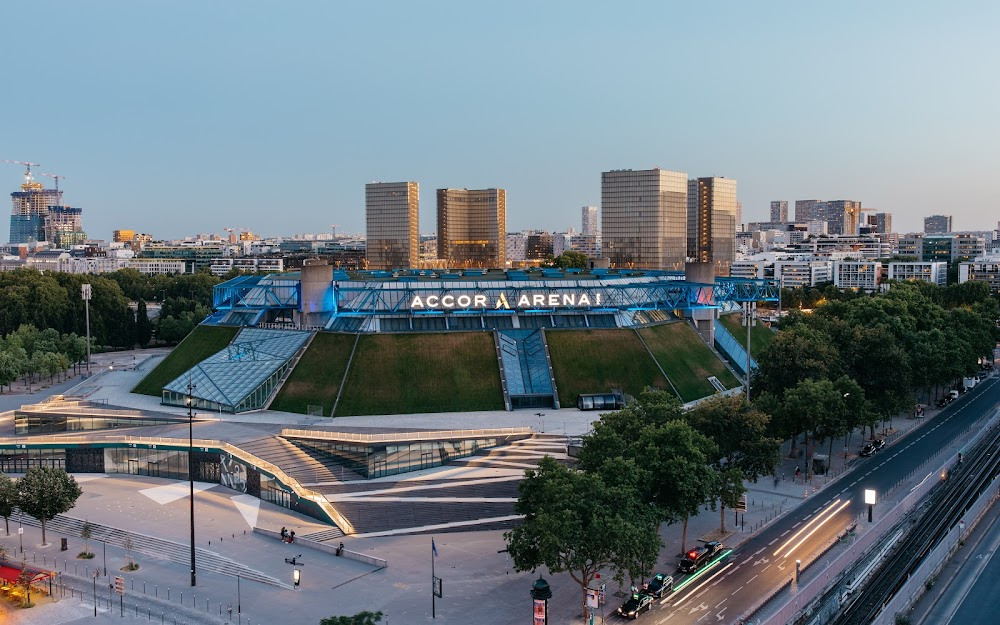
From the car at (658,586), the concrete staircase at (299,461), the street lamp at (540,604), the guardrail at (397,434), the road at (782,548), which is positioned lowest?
the road at (782,548)

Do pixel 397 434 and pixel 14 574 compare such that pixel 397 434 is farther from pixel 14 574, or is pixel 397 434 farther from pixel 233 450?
pixel 14 574

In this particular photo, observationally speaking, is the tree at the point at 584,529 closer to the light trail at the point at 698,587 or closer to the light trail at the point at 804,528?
the light trail at the point at 698,587

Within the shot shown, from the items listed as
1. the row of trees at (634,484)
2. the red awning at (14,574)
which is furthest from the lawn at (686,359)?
the red awning at (14,574)

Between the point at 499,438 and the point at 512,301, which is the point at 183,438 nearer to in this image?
the point at 499,438

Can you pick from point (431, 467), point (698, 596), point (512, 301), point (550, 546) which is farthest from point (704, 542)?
point (512, 301)

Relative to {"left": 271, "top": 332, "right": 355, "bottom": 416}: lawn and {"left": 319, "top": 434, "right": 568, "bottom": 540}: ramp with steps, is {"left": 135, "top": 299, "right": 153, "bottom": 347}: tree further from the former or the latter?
{"left": 319, "top": 434, "right": 568, "bottom": 540}: ramp with steps

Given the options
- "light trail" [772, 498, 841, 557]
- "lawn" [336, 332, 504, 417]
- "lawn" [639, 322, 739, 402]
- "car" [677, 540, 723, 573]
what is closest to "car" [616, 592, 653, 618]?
"car" [677, 540, 723, 573]
